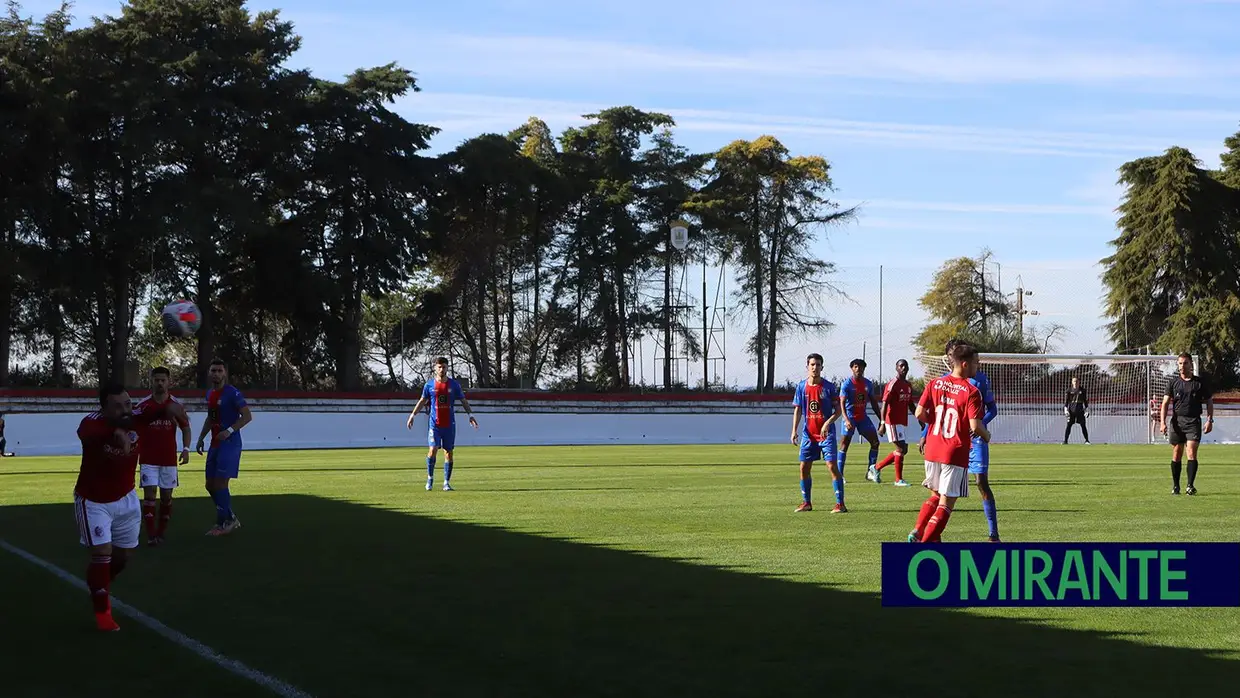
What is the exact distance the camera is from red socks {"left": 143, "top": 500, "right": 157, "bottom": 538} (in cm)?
1444

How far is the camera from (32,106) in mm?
52188

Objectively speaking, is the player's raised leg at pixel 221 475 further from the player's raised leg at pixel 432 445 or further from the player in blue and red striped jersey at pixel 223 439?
the player's raised leg at pixel 432 445

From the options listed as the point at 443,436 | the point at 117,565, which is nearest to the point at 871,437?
the point at 443,436

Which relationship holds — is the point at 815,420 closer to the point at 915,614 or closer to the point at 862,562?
the point at 862,562

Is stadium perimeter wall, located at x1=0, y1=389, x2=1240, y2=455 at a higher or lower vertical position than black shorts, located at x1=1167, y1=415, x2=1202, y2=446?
lower

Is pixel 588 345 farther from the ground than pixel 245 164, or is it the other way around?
pixel 245 164

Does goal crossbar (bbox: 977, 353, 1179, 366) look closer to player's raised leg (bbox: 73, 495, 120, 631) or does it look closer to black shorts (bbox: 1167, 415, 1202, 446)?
black shorts (bbox: 1167, 415, 1202, 446)

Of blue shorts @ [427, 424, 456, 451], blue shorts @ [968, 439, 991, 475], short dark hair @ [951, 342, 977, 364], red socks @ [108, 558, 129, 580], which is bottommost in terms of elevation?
red socks @ [108, 558, 129, 580]

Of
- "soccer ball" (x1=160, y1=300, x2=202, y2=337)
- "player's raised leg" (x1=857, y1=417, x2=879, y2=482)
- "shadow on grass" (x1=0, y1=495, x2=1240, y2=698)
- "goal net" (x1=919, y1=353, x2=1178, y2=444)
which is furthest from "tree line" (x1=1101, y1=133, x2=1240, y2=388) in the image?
"shadow on grass" (x1=0, y1=495, x2=1240, y2=698)

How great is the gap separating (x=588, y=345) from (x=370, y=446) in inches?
860

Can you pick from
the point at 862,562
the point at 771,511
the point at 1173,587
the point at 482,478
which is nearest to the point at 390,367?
the point at 482,478

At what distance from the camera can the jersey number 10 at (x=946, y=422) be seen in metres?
12.4

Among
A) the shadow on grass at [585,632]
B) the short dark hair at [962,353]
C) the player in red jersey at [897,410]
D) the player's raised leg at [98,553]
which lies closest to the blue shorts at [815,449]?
the shadow on grass at [585,632]

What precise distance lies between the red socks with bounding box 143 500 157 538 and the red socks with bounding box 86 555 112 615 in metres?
5.01
